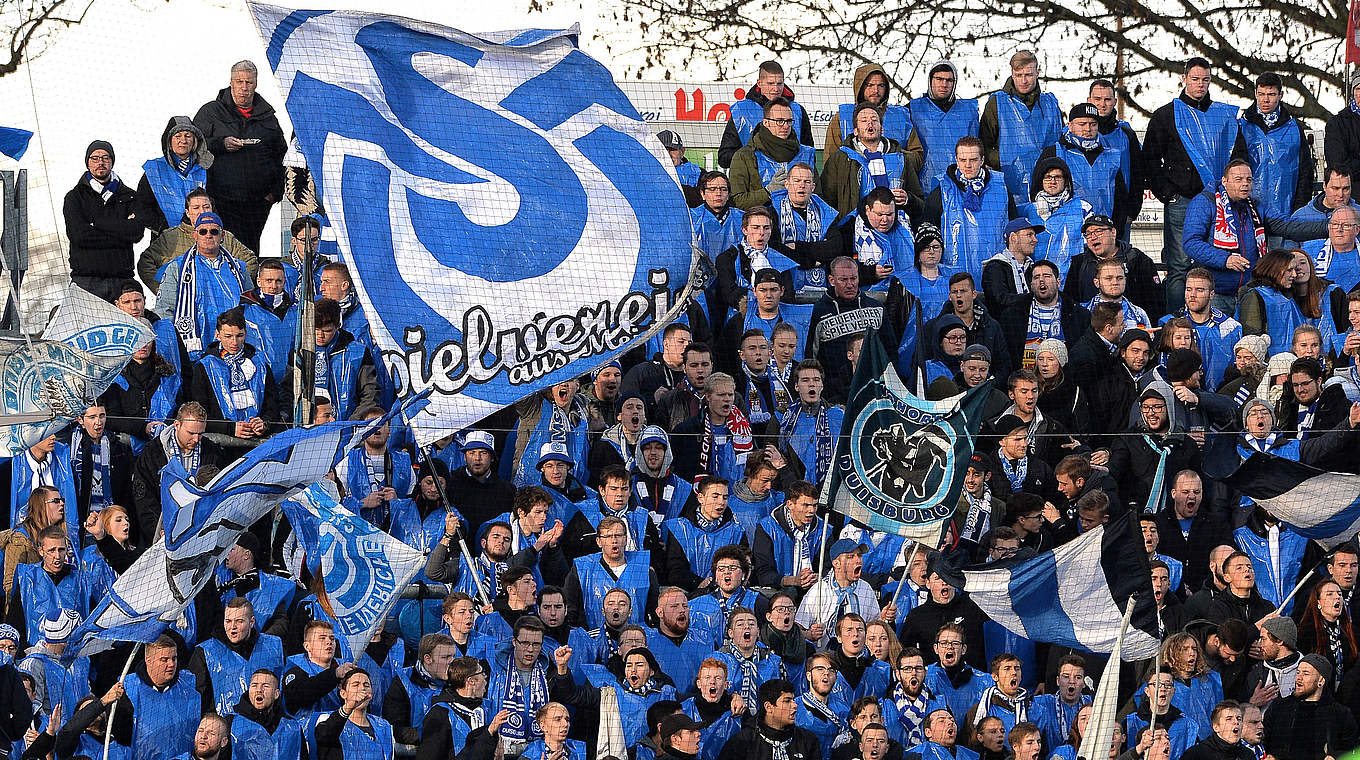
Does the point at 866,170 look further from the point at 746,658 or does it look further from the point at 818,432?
the point at 746,658

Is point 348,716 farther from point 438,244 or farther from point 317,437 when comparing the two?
point 438,244

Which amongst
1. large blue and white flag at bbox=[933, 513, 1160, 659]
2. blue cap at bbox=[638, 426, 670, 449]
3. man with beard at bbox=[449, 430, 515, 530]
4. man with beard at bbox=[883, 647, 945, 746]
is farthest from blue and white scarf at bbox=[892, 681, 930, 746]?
man with beard at bbox=[449, 430, 515, 530]

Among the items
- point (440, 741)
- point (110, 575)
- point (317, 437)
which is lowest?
point (440, 741)

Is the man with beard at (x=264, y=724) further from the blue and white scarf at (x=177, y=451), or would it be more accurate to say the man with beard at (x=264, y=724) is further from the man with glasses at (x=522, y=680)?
the blue and white scarf at (x=177, y=451)

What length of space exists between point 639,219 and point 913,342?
139 cm

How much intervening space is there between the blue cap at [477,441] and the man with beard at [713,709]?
1389 millimetres

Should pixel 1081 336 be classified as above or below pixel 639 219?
below

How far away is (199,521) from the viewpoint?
28.4 feet

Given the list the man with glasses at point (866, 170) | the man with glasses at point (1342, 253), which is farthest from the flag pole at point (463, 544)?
the man with glasses at point (1342, 253)

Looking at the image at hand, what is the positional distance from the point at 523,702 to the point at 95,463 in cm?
215

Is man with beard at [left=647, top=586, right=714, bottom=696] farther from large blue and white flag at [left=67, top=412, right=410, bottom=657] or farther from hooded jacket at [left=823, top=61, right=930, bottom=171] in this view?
hooded jacket at [left=823, top=61, right=930, bottom=171]

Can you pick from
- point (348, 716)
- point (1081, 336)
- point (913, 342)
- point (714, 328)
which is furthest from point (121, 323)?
point (1081, 336)

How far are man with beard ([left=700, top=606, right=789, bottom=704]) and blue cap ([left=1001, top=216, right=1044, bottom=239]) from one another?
262 cm

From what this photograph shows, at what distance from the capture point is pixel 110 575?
30.8 ft
